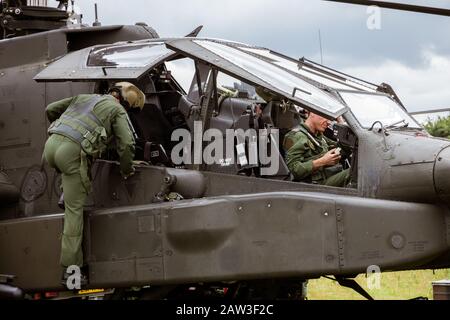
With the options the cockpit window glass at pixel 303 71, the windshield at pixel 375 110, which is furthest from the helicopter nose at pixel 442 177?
the cockpit window glass at pixel 303 71

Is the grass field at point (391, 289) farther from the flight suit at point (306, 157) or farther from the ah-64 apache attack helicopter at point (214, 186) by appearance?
the flight suit at point (306, 157)

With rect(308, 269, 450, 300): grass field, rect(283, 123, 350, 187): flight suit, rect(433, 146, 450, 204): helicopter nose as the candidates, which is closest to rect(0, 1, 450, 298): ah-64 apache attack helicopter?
rect(433, 146, 450, 204): helicopter nose

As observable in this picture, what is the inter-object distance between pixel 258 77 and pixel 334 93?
0.65 m

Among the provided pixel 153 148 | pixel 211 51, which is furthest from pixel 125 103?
pixel 211 51

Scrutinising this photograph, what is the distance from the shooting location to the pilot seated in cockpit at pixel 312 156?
686 cm

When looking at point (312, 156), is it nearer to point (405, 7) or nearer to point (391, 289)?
point (405, 7)

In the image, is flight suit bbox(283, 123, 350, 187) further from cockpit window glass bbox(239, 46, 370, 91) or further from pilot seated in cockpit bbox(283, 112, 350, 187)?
cockpit window glass bbox(239, 46, 370, 91)

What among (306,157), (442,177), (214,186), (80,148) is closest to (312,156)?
(306,157)

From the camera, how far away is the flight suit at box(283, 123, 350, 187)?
6.77 metres

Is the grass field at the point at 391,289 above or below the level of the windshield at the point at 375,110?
below

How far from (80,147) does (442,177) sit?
2.64 m

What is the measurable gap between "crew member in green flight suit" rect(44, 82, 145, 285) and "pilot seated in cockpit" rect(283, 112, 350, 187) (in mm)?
1278

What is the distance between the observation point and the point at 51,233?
269 inches

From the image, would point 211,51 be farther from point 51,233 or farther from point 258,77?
point 51,233
